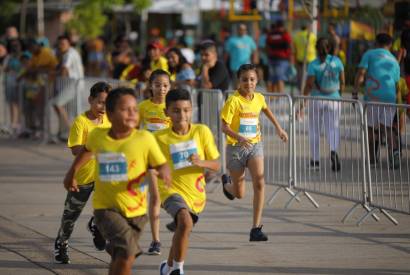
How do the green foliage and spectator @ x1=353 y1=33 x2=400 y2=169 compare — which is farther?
the green foliage

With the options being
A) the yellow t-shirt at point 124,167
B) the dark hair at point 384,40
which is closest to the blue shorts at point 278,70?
the dark hair at point 384,40

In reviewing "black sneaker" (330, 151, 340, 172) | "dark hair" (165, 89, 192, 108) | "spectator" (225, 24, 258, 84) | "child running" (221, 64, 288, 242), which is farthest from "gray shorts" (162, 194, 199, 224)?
"spectator" (225, 24, 258, 84)

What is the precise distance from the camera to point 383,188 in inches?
416

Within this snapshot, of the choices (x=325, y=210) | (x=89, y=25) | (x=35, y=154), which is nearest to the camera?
(x=325, y=210)

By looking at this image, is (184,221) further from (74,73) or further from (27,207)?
(74,73)

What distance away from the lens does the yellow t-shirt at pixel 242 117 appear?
1016 cm

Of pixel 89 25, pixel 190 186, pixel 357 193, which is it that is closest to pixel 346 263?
pixel 190 186

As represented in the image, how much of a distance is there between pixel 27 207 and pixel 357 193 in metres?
3.78

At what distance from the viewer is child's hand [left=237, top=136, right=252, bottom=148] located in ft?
32.2

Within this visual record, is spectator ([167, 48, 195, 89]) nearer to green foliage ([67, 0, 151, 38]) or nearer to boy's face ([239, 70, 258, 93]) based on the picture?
boy's face ([239, 70, 258, 93])

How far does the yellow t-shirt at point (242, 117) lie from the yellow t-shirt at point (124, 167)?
Result: 3142 millimetres

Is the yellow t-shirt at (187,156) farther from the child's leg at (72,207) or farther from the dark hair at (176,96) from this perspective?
the child's leg at (72,207)

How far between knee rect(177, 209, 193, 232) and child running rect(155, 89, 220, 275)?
0.02 metres

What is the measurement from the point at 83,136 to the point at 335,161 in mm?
3918
